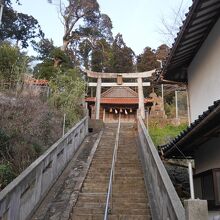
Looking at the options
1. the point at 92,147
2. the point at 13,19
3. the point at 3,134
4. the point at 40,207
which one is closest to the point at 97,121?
the point at 92,147

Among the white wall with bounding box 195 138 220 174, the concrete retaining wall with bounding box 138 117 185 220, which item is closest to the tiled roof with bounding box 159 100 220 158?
the white wall with bounding box 195 138 220 174

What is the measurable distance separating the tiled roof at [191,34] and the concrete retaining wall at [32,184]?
4.33 meters

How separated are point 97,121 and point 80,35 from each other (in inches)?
968

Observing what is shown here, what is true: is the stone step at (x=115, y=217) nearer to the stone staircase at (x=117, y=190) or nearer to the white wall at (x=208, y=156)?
the stone staircase at (x=117, y=190)

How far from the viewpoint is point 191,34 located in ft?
27.4

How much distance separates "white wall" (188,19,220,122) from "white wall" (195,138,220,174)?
3.40ft

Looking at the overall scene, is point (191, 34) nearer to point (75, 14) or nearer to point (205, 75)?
point (205, 75)

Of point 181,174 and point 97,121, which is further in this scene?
point 97,121

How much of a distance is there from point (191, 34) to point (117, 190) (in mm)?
4787

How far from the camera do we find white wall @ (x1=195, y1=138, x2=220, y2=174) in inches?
313

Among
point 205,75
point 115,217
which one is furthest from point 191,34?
point 115,217

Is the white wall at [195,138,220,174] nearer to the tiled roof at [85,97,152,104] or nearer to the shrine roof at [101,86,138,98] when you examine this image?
the tiled roof at [85,97,152,104]

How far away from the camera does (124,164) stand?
11852mm

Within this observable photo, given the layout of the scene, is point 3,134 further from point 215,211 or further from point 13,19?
point 13,19
